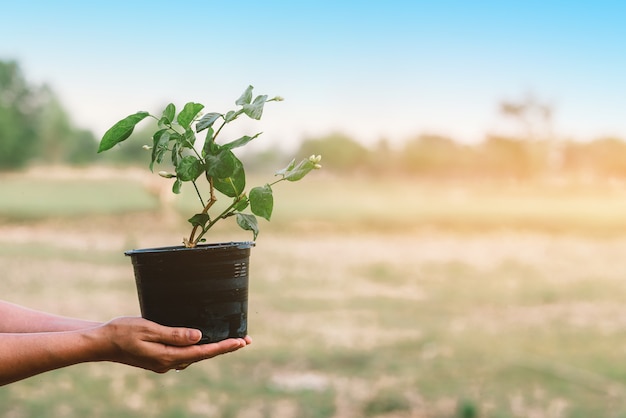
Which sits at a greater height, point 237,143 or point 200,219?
point 237,143

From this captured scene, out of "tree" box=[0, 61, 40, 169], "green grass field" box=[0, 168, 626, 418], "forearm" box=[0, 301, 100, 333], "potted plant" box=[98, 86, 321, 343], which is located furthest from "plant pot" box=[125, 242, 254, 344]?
"tree" box=[0, 61, 40, 169]

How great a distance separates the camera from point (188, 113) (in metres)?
1.31

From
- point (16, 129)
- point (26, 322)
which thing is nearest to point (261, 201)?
point (26, 322)

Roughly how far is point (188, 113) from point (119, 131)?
0.12 m

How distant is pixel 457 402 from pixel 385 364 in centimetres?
95

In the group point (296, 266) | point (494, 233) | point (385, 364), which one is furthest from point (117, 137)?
point (494, 233)

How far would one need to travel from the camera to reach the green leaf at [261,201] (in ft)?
4.27

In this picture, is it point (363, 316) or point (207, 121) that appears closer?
point (207, 121)

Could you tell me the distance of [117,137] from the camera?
1277 millimetres

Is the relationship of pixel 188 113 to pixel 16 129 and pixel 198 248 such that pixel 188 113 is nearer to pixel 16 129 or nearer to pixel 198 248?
pixel 198 248

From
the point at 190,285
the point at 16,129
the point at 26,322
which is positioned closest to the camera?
the point at 190,285

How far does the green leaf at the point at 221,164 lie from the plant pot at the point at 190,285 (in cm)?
12

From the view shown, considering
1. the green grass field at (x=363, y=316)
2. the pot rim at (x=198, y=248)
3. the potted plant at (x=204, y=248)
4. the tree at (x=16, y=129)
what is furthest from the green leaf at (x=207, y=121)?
the tree at (x=16, y=129)

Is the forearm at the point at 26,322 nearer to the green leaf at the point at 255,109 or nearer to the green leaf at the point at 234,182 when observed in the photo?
the green leaf at the point at 234,182
